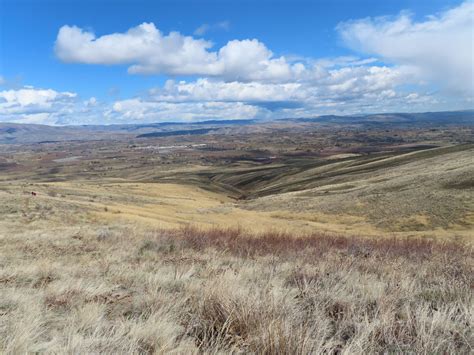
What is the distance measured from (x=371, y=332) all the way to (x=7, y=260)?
8.35 m

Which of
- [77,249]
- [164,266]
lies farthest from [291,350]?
[77,249]

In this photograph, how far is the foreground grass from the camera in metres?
3.64

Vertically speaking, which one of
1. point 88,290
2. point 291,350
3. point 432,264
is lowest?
point 432,264

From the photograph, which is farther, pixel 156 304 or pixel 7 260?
pixel 7 260

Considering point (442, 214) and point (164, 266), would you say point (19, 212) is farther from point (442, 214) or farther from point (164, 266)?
point (442, 214)

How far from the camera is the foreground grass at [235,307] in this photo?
3645 mm

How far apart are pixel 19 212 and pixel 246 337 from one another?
2188cm

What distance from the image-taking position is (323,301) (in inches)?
200

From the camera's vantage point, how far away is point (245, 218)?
38625 mm

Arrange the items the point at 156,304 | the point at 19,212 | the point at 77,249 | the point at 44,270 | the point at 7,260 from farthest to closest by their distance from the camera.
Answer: the point at 19,212 < the point at 77,249 < the point at 7,260 < the point at 44,270 < the point at 156,304

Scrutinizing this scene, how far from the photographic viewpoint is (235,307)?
417 centimetres

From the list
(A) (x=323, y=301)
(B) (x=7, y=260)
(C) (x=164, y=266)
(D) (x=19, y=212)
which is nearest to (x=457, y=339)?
(A) (x=323, y=301)

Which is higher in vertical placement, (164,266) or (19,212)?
(164,266)

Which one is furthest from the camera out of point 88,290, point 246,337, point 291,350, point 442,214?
point 442,214
